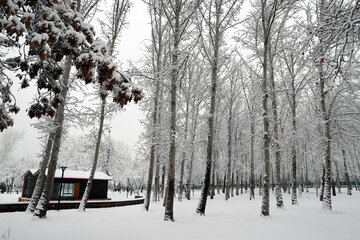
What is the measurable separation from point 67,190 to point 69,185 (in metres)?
0.48

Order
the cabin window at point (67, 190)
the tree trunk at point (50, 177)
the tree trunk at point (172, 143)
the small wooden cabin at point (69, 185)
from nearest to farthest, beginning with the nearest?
the tree trunk at point (50, 177) → the tree trunk at point (172, 143) → the small wooden cabin at point (69, 185) → the cabin window at point (67, 190)

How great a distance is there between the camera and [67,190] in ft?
69.3

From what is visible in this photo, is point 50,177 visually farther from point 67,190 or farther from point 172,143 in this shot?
point 67,190

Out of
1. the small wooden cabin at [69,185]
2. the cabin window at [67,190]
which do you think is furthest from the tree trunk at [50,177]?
the cabin window at [67,190]

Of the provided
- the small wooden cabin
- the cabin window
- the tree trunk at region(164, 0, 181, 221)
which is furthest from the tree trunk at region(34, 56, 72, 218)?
the cabin window

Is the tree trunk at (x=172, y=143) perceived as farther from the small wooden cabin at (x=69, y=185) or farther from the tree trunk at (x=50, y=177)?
the small wooden cabin at (x=69, y=185)

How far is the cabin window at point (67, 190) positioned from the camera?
68.4ft

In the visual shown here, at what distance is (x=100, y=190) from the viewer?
882 inches

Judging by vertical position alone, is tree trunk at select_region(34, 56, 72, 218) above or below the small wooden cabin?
above

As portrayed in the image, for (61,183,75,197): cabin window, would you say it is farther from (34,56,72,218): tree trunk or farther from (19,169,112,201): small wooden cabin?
(34,56,72,218): tree trunk

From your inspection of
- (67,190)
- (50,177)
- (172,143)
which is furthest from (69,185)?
(172,143)

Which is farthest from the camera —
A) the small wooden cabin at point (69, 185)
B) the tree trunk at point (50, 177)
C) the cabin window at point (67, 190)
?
the cabin window at point (67, 190)

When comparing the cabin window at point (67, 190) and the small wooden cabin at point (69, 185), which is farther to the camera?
the cabin window at point (67, 190)

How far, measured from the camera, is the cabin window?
2084 centimetres
